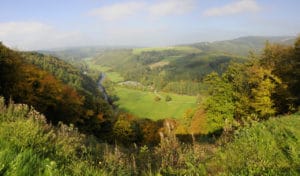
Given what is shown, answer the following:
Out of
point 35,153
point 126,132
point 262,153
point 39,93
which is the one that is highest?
point 35,153

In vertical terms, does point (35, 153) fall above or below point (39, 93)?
above

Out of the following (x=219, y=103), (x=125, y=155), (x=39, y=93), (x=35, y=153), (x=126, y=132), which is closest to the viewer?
(x=35, y=153)

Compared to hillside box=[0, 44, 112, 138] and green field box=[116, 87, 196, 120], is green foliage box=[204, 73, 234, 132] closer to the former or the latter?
hillside box=[0, 44, 112, 138]

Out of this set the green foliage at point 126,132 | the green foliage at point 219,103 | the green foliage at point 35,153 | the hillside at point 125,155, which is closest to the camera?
the green foliage at point 35,153

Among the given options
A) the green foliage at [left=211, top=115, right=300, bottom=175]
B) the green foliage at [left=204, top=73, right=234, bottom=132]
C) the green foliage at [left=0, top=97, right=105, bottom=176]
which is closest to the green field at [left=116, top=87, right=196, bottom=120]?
the green foliage at [left=204, top=73, right=234, bottom=132]

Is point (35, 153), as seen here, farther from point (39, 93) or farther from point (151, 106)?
point (151, 106)

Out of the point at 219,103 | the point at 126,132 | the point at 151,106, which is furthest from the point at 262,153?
the point at 151,106

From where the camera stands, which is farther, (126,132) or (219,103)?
(126,132)

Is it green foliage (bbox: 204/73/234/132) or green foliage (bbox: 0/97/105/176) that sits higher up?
green foliage (bbox: 0/97/105/176)

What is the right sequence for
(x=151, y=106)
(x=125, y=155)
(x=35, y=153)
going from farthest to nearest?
(x=151, y=106) < (x=125, y=155) < (x=35, y=153)

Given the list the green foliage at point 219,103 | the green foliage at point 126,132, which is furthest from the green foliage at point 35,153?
the green foliage at point 126,132

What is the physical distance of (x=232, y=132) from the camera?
30.6 feet

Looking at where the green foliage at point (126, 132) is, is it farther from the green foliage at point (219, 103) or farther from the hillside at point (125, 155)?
the hillside at point (125, 155)

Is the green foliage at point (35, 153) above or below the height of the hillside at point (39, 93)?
above
